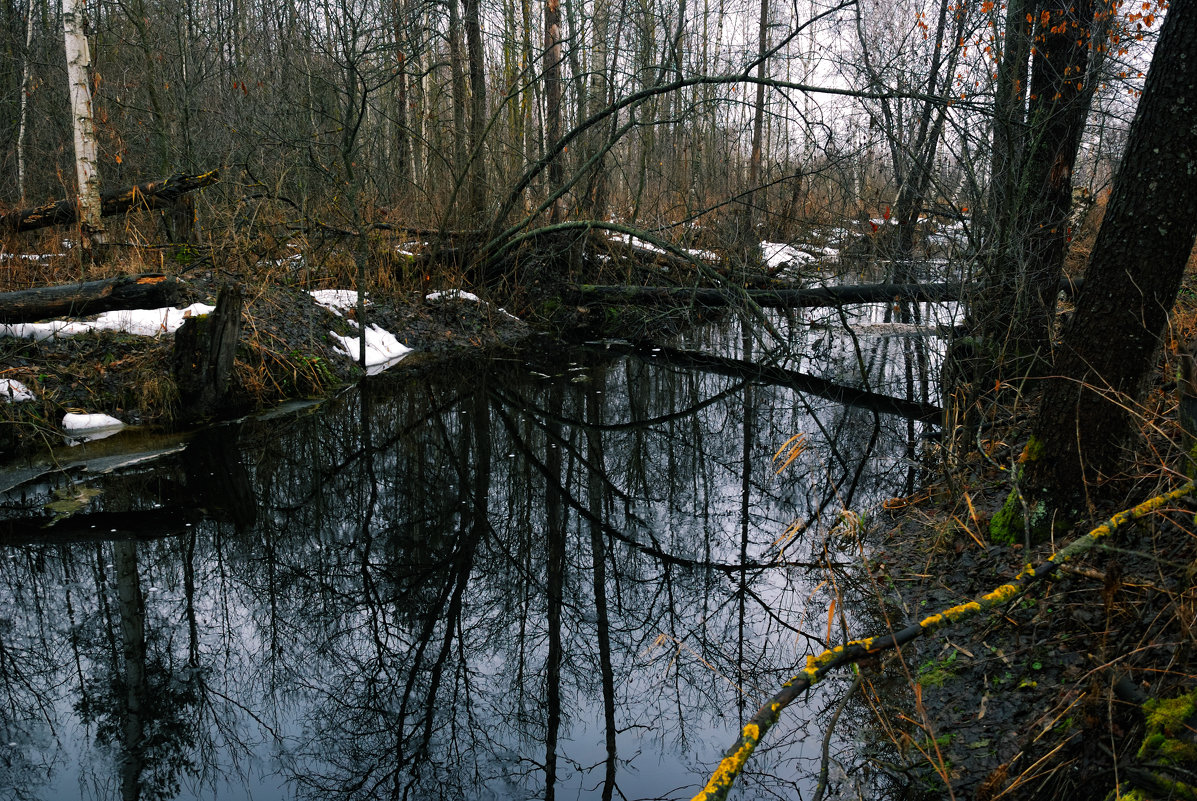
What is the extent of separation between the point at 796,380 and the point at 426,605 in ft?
20.5

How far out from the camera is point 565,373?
991 centimetres

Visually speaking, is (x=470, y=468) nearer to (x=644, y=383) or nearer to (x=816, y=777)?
(x=644, y=383)

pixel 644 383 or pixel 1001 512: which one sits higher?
pixel 1001 512

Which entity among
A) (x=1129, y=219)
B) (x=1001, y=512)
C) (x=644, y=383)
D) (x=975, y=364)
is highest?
(x=1129, y=219)

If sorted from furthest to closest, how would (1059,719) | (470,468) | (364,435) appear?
(364,435) → (470,468) → (1059,719)

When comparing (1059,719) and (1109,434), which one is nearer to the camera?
(1059,719)

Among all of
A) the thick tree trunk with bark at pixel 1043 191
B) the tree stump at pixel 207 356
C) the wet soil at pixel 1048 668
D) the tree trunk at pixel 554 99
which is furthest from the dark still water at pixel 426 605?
the tree trunk at pixel 554 99

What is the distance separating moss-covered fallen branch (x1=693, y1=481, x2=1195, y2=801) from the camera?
202 cm

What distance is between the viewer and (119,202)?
380 inches

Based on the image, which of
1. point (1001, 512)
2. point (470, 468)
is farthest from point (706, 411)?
point (1001, 512)

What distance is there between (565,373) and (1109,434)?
6.83m

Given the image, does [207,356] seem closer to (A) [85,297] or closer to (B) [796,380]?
(A) [85,297]

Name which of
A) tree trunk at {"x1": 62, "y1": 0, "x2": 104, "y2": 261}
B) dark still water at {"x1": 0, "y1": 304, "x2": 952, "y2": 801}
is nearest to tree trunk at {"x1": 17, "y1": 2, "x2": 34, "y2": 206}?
tree trunk at {"x1": 62, "y1": 0, "x2": 104, "y2": 261}

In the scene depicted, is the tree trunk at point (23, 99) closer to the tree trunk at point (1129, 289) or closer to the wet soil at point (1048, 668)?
the wet soil at point (1048, 668)
